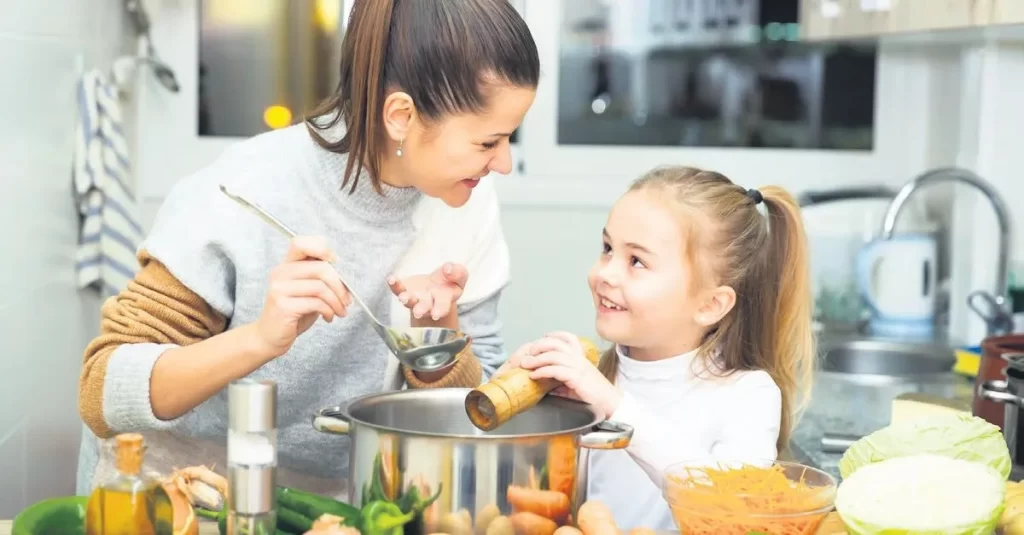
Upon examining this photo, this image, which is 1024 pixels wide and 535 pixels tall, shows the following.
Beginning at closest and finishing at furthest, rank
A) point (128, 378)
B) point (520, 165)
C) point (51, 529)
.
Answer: point (51, 529), point (128, 378), point (520, 165)

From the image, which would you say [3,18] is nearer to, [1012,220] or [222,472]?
[222,472]

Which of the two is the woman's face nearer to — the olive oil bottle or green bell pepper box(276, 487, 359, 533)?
green bell pepper box(276, 487, 359, 533)

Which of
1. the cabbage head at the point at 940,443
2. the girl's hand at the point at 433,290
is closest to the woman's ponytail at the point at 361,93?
the girl's hand at the point at 433,290

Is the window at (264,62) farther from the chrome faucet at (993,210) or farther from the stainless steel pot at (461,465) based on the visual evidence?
the stainless steel pot at (461,465)

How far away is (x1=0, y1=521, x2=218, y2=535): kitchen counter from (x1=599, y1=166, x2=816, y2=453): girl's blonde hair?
73cm

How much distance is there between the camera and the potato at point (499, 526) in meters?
1.08

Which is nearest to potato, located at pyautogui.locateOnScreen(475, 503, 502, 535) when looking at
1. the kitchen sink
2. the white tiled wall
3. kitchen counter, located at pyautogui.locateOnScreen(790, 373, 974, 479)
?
the white tiled wall

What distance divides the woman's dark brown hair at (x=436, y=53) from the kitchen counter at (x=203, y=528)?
52 cm

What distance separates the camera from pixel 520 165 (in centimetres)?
345

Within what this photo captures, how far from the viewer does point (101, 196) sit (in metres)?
2.37

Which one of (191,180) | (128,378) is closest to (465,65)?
(191,180)

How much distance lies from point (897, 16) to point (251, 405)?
2225 millimetres

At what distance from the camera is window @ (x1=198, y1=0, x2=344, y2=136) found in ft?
11.0

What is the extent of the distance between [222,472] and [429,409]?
510 millimetres
